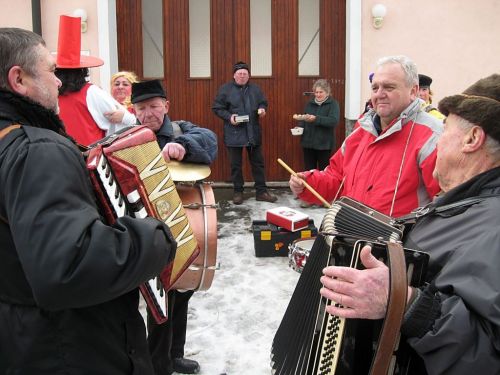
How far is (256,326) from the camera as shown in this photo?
3.82 metres

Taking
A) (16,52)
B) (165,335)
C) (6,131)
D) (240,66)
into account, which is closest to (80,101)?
(165,335)

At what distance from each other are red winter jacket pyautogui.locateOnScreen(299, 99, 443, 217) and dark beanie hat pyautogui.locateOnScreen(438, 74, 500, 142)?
1015 mm

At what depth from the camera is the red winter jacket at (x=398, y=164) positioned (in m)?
2.75

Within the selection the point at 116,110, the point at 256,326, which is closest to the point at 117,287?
the point at 116,110

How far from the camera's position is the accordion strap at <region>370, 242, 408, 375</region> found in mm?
1343

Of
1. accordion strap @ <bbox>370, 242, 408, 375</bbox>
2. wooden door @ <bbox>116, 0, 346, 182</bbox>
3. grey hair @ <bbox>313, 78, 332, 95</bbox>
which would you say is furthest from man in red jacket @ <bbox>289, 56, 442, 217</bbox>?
wooden door @ <bbox>116, 0, 346, 182</bbox>

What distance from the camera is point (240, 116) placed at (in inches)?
281

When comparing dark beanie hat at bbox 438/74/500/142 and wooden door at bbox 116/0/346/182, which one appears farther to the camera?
wooden door at bbox 116/0/346/182

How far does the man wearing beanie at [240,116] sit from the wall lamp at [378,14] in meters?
1.91

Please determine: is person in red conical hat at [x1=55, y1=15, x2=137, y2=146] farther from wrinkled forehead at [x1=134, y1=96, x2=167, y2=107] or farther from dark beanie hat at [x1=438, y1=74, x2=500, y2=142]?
dark beanie hat at [x1=438, y1=74, x2=500, y2=142]

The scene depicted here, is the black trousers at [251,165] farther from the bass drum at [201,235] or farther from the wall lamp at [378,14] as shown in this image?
the bass drum at [201,235]

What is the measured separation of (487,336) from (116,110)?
277cm

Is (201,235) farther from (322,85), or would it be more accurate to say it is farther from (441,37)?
(441,37)

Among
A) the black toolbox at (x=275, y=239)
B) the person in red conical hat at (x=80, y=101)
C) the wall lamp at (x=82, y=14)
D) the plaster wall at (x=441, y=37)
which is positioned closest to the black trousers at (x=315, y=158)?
the plaster wall at (x=441, y=37)
